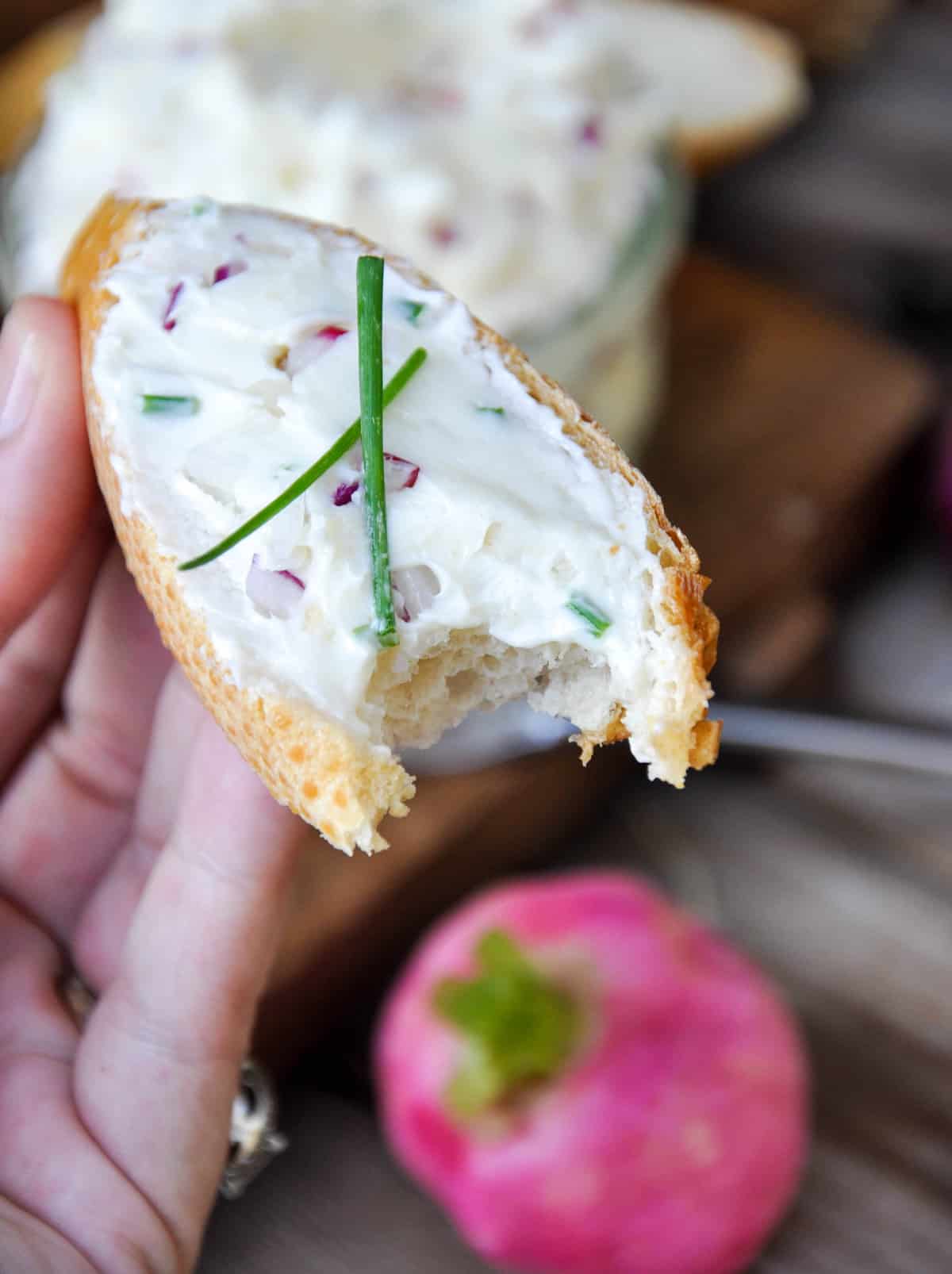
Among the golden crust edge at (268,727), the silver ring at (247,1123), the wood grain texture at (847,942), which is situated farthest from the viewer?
the wood grain texture at (847,942)

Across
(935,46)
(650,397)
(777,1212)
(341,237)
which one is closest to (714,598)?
(650,397)

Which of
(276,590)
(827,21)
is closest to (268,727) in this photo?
(276,590)

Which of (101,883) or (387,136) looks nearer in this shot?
(101,883)

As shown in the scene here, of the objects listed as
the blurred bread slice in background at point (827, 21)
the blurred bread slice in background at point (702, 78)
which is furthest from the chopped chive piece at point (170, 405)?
the blurred bread slice in background at point (827, 21)

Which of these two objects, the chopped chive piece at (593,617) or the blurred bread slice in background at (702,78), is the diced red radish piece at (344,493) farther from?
the blurred bread slice in background at (702,78)

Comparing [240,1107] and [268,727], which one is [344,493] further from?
[240,1107]

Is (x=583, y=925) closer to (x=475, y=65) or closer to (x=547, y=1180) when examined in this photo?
(x=547, y=1180)
